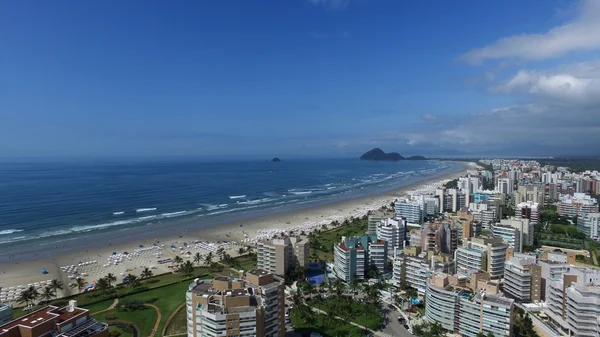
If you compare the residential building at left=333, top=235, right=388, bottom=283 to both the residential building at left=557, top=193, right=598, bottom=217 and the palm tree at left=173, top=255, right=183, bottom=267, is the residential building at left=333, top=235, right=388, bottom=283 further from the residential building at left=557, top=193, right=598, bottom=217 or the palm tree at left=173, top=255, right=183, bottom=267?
the residential building at left=557, top=193, right=598, bottom=217

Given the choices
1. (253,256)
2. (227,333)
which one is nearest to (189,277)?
(253,256)

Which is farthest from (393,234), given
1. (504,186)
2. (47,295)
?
(504,186)

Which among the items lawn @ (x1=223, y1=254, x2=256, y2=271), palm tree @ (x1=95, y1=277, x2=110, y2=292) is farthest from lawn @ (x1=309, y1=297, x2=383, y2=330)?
palm tree @ (x1=95, y1=277, x2=110, y2=292)

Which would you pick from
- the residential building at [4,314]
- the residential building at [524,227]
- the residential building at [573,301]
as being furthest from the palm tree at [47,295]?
the residential building at [524,227]

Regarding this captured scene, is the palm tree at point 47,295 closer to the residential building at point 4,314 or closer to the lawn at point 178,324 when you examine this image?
the residential building at point 4,314

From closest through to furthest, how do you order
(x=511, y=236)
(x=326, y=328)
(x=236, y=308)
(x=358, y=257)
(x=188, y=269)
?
(x=236, y=308) → (x=326, y=328) → (x=358, y=257) → (x=188, y=269) → (x=511, y=236)

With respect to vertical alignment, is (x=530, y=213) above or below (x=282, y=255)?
below

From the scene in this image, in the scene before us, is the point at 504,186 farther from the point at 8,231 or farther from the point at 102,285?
the point at 8,231
